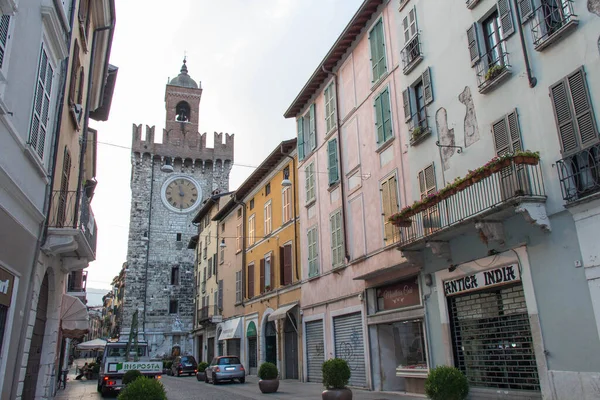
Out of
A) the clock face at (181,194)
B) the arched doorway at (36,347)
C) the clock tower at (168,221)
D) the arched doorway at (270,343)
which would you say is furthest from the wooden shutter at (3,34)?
the clock face at (181,194)

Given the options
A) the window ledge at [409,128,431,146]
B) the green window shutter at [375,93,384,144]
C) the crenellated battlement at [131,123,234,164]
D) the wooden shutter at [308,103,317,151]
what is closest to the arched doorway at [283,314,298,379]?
the wooden shutter at [308,103,317,151]

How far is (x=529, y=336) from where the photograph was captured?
10.5m

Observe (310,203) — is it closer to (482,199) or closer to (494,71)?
(482,199)

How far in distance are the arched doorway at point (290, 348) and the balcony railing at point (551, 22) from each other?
15974mm

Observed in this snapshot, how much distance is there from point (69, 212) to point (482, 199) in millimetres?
9457

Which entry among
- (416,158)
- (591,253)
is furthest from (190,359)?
(591,253)

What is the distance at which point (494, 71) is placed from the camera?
11.3 metres

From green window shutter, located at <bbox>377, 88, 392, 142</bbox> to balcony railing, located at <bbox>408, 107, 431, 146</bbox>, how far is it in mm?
1213

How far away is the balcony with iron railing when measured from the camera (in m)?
10.3

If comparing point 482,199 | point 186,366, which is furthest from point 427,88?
point 186,366

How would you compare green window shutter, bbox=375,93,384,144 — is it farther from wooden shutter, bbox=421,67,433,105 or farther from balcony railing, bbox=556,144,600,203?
balcony railing, bbox=556,144,600,203

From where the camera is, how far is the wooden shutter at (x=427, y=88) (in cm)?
1396

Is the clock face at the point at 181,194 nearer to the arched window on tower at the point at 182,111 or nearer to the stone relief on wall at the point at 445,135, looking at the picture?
the arched window on tower at the point at 182,111

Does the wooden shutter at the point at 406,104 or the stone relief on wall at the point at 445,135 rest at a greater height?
the wooden shutter at the point at 406,104
